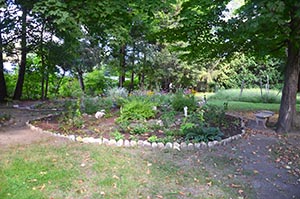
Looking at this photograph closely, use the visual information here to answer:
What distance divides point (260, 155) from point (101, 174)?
96.3 inches

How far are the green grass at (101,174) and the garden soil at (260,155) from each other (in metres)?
0.32

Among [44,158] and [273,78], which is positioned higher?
[273,78]

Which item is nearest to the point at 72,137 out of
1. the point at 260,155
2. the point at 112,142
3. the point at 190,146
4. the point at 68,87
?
the point at 112,142

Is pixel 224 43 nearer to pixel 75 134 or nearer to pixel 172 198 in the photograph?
pixel 75 134

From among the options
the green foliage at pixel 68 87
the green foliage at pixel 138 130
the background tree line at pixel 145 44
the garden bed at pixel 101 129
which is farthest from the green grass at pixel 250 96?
the green foliage at pixel 138 130

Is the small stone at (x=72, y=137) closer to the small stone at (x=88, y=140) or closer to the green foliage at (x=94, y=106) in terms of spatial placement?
the small stone at (x=88, y=140)

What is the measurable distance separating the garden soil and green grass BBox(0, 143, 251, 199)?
323 millimetres

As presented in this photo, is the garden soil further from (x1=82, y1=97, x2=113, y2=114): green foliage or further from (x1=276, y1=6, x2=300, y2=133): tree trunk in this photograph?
(x1=82, y1=97, x2=113, y2=114): green foliage

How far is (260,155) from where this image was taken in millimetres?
4305

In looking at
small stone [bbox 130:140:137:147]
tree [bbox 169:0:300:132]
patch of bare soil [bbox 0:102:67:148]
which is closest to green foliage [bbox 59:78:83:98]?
patch of bare soil [bbox 0:102:67:148]

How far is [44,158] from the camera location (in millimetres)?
3760

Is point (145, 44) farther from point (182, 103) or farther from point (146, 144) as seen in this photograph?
point (146, 144)

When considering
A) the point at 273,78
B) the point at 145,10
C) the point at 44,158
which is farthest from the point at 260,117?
the point at 273,78

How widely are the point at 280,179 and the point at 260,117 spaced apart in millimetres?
2726
